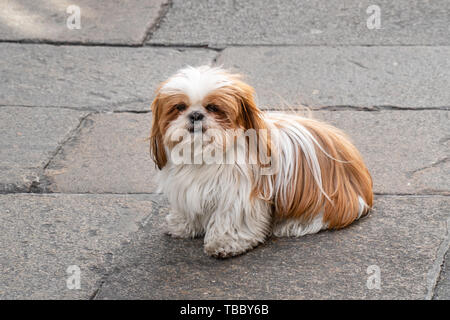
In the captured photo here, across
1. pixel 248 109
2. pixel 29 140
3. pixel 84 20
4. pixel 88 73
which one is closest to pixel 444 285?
pixel 248 109

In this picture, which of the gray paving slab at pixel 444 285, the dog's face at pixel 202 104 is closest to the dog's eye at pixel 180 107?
the dog's face at pixel 202 104

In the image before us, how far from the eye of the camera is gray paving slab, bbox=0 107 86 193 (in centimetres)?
509

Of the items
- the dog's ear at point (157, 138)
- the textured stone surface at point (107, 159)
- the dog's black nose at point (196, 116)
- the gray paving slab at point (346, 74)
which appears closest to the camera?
the dog's black nose at point (196, 116)

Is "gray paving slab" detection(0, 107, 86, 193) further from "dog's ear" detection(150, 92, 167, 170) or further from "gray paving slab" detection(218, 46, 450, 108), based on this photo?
"gray paving slab" detection(218, 46, 450, 108)

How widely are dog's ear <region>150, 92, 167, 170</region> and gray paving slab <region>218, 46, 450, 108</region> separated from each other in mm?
1989

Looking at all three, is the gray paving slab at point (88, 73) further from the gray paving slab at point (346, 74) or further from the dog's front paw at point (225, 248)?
the dog's front paw at point (225, 248)

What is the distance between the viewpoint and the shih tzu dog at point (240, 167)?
374cm

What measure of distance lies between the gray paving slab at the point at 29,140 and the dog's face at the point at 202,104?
5.38 feet

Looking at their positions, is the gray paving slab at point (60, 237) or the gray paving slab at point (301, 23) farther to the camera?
the gray paving slab at point (301, 23)

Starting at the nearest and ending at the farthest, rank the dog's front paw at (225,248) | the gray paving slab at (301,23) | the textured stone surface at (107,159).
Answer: the dog's front paw at (225,248) → the textured stone surface at (107,159) → the gray paving slab at (301,23)

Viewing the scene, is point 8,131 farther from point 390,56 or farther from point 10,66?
point 390,56

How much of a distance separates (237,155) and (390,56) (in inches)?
136

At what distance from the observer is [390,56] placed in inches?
269

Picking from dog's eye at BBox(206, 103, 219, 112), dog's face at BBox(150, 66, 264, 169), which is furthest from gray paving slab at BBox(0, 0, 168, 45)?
dog's eye at BBox(206, 103, 219, 112)
